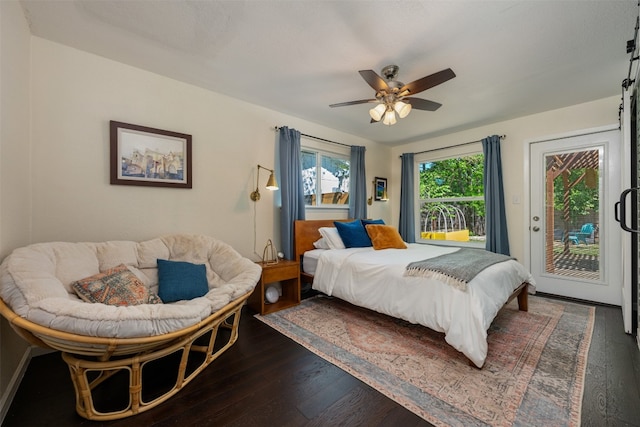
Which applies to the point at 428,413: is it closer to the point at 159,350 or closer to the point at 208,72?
the point at 159,350

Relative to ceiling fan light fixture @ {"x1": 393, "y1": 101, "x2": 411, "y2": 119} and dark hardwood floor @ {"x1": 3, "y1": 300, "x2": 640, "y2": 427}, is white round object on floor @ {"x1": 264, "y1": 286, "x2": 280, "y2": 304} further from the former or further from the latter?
ceiling fan light fixture @ {"x1": 393, "y1": 101, "x2": 411, "y2": 119}

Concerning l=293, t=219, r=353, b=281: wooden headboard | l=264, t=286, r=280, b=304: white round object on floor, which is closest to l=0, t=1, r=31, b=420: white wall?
l=264, t=286, r=280, b=304: white round object on floor

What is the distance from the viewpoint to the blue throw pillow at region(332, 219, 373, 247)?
11.4ft

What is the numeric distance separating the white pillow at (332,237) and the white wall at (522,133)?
97.2 inches

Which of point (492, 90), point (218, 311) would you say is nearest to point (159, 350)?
point (218, 311)

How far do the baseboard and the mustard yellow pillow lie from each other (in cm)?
318

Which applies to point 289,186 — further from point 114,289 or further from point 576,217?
point 576,217

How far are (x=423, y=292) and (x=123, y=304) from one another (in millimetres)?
2153

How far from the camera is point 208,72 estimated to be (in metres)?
2.54

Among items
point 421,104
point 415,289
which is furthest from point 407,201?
point 415,289

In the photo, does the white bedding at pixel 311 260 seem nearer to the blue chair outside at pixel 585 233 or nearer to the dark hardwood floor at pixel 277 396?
the dark hardwood floor at pixel 277 396

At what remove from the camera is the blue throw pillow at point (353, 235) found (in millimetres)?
3473

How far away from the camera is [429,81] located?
207 centimetres

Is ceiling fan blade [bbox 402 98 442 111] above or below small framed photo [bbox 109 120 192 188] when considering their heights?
above
